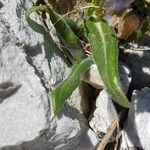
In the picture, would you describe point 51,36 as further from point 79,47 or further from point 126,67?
point 126,67

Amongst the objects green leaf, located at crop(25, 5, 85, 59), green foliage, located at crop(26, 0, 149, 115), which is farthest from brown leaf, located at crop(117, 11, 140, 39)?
green leaf, located at crop(25, 5, 85, 59)

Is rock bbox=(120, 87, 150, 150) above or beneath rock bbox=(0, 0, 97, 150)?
beneath

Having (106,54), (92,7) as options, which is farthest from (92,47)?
(92,7)

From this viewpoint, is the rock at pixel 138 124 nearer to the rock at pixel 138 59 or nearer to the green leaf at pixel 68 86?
the rock at pixel 138 59

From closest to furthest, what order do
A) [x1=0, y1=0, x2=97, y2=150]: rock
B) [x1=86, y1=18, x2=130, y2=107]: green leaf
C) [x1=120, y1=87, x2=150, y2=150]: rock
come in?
1. [x1=86, y1=18, x2=130, y2=107]: green leaf
2. [x1=0, y1=0, x2=97, y2=150]: rock
3. [x1=120, y1=87, x2=150, y2=150]: rock

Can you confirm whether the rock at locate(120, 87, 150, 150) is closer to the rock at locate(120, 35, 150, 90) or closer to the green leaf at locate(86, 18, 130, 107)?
the rock at locate(120, 35, 150, 90)

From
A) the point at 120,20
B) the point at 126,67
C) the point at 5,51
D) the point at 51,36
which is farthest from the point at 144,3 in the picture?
the point at 5,51

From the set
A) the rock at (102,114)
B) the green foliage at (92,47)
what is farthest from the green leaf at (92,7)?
the rock at (102,114)
